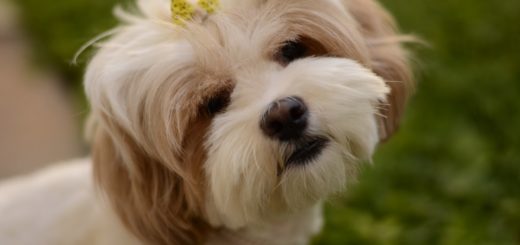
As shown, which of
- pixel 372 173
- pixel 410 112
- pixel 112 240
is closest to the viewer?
pixel 112 240

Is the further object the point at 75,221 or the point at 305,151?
the point at 75,221

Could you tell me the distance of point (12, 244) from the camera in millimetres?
2324

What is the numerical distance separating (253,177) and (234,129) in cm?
13

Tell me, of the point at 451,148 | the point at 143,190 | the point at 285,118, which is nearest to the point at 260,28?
the point at 285,118

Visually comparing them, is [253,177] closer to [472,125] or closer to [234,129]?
[234,129]

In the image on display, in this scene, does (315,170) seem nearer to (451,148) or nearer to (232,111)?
(232,111)

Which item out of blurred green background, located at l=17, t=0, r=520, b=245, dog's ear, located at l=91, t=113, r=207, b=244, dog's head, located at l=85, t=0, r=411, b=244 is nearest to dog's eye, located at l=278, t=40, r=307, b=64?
dog's head, located at l=85, t=0, r=411, b=244

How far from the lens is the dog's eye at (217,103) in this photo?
75.4 inches

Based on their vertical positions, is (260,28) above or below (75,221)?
above

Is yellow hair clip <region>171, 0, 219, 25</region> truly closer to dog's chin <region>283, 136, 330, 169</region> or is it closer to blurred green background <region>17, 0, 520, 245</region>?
dog's chin <region>283, 136, 330, 169</region>

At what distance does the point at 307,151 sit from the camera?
1846mm

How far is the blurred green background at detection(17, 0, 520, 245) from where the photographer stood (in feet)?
9.48

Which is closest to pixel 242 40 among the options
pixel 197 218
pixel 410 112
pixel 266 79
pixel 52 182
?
pixel 266 79

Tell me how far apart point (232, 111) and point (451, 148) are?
5.14 ft
